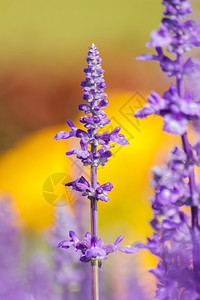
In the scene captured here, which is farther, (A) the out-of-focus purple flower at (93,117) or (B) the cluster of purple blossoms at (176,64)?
(A) the out-of-focus purple flower at (93,117)

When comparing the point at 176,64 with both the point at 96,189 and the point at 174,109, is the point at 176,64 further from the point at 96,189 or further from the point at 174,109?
the point at 96,189

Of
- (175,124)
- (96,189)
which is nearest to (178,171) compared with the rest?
(175,124)

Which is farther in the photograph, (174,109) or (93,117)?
(93,117)

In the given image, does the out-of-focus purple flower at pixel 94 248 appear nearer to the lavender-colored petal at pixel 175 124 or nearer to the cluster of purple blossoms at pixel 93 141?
the cluster of purple blossoms at pixel 93 141

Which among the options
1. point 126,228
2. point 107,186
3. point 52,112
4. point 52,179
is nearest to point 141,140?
point 52,112

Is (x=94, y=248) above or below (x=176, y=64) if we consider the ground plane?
below

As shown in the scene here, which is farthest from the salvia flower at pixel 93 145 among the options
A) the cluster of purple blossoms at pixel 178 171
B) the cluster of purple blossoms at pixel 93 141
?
the cluster of purple blossoms at pixel 178 171

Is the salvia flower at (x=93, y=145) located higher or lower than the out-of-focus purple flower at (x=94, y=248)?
higher

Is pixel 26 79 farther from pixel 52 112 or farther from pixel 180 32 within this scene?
pixel 180 32

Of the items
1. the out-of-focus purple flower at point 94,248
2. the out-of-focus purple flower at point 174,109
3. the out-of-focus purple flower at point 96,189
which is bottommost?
→ the out-of-focus purple flower at point 94,248
